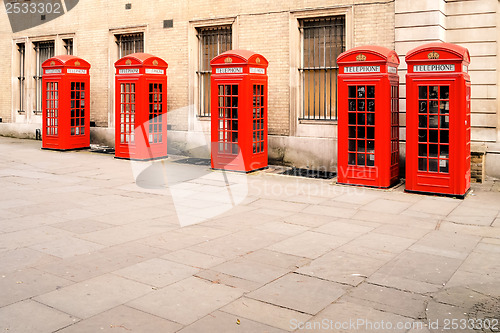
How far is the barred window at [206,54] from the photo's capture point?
14.8m

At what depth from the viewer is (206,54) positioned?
15.0m

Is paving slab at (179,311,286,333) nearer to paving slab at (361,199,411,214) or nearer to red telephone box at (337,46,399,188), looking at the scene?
paving slab at (361,199,411,214)

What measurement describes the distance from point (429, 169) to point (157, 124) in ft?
24.4

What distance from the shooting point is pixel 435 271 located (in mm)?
5699

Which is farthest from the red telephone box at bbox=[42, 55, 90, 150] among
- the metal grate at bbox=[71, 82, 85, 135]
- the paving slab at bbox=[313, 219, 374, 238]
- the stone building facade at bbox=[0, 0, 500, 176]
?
the paving slab at bbox=[313, 219, 374, 238]

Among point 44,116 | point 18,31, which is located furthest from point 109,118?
point 18,31

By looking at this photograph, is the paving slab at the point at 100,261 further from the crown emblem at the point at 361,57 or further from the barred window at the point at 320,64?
the barred window at the point at 320,64

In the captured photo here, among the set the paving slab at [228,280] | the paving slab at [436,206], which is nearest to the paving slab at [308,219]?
→ the paving slab at [436,206]

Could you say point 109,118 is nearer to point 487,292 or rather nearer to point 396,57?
point 396,57

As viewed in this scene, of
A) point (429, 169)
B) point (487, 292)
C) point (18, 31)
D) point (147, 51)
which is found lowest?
point (487, 292)

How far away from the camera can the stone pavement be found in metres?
4.45

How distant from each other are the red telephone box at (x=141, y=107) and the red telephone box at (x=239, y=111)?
2.33m

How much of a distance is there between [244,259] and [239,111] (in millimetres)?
6602

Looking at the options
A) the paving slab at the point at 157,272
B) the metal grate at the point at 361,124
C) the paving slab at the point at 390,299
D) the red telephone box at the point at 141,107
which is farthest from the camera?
the red telephone box at the point at 141,107
